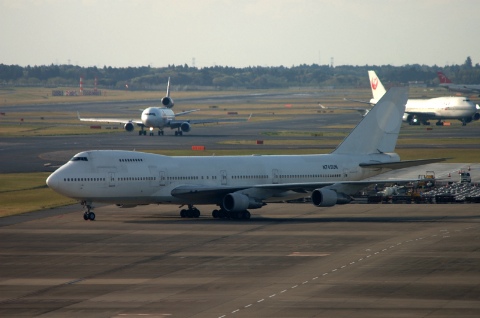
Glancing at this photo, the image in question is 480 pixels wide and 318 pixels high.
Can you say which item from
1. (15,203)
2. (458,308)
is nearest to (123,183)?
(15,203)

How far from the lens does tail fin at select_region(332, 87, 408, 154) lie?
7231 cm

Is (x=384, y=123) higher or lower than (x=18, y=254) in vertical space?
higher

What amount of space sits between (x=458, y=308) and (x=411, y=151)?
83609mm

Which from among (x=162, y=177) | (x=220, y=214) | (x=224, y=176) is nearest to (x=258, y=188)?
(x=224, y=176)

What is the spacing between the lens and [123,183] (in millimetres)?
63469

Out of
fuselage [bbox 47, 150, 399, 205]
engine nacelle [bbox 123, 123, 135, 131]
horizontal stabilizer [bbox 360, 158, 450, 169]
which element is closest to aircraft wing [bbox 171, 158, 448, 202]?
horizontal stabilizer [bbox 360, 158, 450, 169]

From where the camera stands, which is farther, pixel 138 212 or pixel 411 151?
pixel 411 151

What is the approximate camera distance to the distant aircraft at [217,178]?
62969mm

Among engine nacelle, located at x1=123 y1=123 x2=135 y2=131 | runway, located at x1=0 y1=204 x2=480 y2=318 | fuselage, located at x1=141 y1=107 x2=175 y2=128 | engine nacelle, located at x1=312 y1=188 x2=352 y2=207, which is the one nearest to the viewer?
runway, located at x1=0 y1=204 x2=480 y2=318

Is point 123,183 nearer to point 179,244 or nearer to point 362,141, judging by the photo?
point 179,244

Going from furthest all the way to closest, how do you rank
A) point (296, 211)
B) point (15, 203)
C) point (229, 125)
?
point (229, 125), point (15, 203), point (296, 211)

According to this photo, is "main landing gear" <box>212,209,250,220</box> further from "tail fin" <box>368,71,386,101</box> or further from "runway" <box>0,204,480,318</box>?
"tail fin" <box>368,71,386,101</box>

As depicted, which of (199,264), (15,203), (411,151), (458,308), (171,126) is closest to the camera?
(458,308)

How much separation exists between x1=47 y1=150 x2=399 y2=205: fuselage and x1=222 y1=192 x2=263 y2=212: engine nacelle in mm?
771
